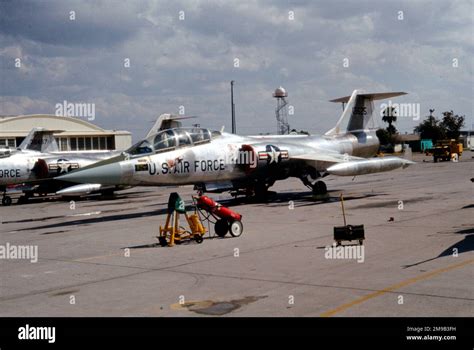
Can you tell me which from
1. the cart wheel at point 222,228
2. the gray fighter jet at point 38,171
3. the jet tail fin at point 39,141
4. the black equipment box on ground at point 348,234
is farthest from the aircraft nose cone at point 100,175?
the jet tail fin at point 39,141

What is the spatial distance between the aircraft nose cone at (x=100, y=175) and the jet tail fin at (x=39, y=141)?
2235 centimetres

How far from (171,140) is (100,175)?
10.4 ft

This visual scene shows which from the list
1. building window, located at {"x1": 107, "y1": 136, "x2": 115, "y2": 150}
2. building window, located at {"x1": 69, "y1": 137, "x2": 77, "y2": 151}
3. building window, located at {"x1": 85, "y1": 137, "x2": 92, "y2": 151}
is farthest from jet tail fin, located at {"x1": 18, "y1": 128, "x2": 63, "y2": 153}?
building window, located at {"x1": 107, "y1": 136, "x2": 115, "y2": 150}

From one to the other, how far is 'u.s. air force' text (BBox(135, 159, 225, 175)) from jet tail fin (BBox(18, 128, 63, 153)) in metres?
20.9

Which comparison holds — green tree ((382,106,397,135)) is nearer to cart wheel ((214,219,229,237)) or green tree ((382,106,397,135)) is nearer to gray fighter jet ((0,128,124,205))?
gray fighter jet ((0,128,124,205))

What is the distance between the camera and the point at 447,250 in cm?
1273

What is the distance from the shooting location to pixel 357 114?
30.6m

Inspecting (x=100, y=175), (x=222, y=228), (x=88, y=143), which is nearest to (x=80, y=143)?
(x=88, y=143)

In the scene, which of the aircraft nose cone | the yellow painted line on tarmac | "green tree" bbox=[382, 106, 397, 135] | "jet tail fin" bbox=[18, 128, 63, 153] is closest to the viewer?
the yellow painted line on tarmac

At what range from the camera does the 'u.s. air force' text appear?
67.2ft

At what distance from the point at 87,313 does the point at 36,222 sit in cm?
1514

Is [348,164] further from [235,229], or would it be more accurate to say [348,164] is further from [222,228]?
[222,228]

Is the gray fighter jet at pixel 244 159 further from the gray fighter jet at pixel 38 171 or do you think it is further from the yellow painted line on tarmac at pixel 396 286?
the yellow painted line on tarmac at pixel 396 286
